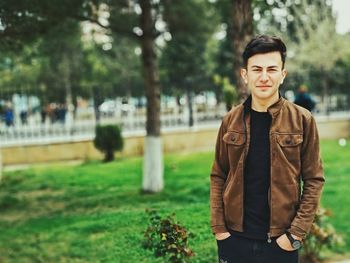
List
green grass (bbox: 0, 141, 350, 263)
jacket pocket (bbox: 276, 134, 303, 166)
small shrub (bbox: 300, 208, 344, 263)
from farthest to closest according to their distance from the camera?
small shrub (bbox: 300, 208, 344, 263) → green grass (bbox: 0, 141, 350, 263) → jacket pocket (bbox: 276, 134, 303, 166)

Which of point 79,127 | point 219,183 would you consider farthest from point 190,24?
point 219,183

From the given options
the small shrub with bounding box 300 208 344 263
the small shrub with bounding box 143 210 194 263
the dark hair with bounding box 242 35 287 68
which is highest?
the dark hair with bounding box 242 35 287 68

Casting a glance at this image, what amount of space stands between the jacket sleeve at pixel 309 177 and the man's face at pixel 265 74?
0.23 metres

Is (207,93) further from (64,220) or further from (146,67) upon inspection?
(64,220)

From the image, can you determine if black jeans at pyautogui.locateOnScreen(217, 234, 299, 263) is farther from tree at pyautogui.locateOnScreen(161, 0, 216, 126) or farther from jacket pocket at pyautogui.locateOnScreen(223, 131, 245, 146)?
tree at pyautogui.locateOnScreen(161, 0, 216, 126)

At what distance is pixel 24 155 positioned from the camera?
A: 443 inches

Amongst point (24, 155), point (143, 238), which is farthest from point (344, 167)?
point (24, 155)

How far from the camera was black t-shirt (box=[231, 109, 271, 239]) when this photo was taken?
2139 millimetres

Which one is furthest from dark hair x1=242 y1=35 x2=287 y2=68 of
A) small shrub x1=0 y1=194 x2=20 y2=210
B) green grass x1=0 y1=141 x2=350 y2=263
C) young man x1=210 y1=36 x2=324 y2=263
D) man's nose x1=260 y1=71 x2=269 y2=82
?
small shrub x1=0 y1=194 x2=20 y2=210

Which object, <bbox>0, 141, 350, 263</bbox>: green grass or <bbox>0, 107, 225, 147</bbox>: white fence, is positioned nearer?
<bbox>0, 141, 350, 263</bbox>: green grass

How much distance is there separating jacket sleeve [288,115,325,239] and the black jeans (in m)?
0.13

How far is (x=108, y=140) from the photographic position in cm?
1113

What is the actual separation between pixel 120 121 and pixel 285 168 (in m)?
11.2

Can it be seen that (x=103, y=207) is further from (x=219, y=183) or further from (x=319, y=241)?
(x=219, y=183)
